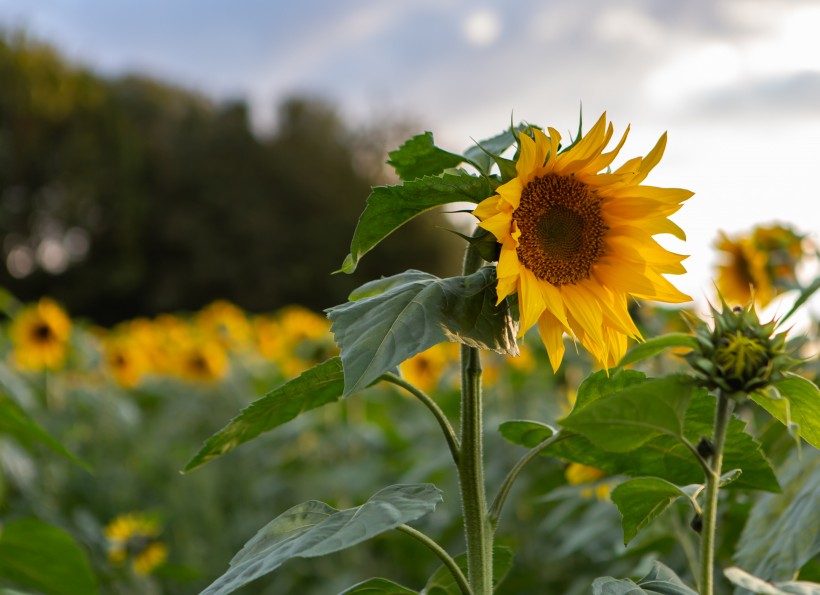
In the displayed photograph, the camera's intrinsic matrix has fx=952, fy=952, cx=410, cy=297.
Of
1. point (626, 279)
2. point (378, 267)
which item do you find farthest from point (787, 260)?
point (378, 267)

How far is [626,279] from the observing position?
2.55 ft

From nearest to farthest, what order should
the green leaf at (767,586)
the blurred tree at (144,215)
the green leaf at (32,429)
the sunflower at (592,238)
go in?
the green leaf at (767,586), the sunflower at (592,238), the green leaf at (32,429), the blurred tree at (144,215)

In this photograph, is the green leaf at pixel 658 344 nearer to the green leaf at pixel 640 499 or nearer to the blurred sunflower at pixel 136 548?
the green leaf at pixel 640 499

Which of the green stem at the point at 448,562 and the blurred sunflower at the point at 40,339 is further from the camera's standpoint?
the blurred sunflower at the point at 40,339

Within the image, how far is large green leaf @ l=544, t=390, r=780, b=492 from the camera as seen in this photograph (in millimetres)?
692

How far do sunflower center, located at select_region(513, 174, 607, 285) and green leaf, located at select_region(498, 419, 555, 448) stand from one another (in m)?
0.12

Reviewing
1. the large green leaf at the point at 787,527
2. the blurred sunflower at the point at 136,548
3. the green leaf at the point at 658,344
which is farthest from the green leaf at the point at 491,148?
the blurred sunflower at the point at 136,548

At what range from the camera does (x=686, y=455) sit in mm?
723

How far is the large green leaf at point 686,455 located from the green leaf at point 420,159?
24cm

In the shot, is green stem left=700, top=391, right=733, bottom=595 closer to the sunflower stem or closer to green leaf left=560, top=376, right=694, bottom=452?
green leaf left=560, top=376, right=694, bottom=452

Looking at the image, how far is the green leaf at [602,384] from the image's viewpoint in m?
0.69

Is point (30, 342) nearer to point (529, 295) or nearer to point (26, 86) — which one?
point (529, 295)

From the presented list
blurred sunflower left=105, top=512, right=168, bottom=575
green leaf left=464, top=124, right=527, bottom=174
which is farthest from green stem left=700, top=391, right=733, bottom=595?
blurred sunflower left=105, top=512, right=168, bottom=575

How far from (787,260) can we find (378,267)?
16047 millimetres
